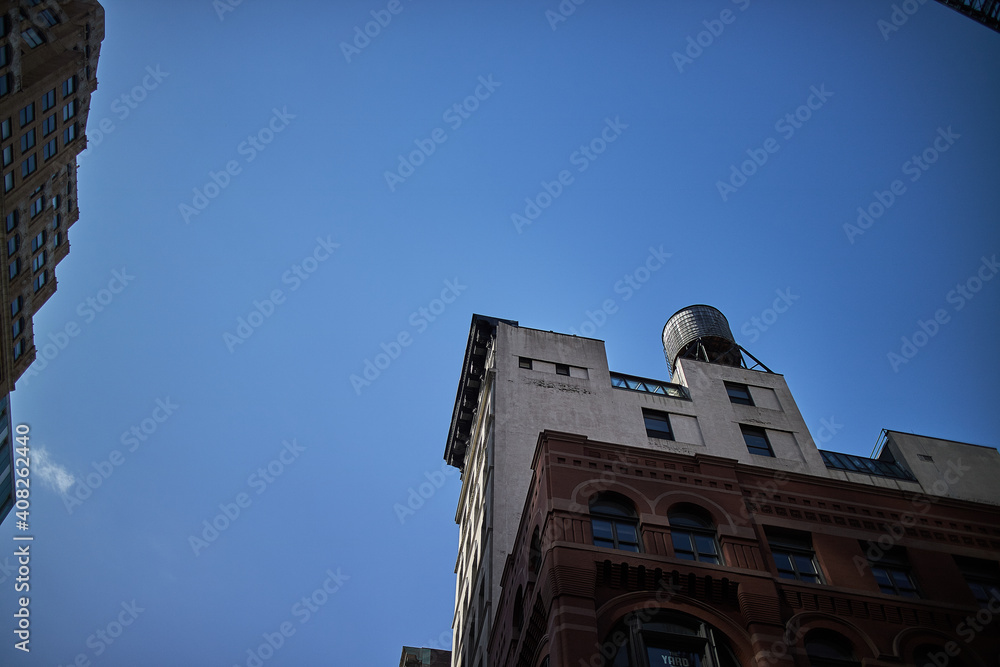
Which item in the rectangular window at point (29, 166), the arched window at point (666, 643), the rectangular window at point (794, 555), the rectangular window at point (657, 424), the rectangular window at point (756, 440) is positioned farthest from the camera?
the rectangular window at point (29, 166)

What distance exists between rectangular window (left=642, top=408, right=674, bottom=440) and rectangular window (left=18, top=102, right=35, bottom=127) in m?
46.1

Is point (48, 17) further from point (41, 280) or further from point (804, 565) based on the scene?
point (804, 565)

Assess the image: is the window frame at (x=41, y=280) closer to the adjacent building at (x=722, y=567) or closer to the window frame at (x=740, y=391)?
the adjacent building at (x=722, y=567)

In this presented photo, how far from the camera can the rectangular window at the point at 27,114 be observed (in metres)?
53.3

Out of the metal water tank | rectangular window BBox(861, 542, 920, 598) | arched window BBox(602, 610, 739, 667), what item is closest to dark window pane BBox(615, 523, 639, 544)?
arched window BBox(602, 610, 739, 667)

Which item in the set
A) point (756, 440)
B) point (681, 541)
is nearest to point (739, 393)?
point (756, 440)

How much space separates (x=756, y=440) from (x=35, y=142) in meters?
53.5

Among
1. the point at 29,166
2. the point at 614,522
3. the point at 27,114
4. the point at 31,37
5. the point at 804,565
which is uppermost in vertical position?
the point at 31,37

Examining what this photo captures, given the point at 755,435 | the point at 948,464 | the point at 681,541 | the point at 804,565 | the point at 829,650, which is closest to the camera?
the point at 829,650

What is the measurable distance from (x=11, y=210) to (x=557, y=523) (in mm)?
49082

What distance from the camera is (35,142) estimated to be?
56.1m

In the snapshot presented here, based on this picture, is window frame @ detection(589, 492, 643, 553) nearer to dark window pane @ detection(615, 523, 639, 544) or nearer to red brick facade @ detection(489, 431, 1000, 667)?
dark window pane @ detection(615, 523, 639, 544)

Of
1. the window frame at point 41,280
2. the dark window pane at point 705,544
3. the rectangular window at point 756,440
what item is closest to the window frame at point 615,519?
the dark window pane at point 705,544

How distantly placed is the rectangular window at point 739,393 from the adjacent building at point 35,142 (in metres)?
49.8
